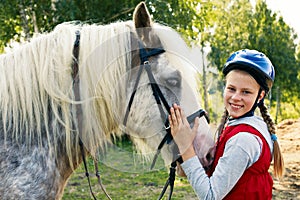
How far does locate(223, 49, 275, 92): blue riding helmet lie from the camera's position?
1.77 meters

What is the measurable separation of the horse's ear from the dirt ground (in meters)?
4.48

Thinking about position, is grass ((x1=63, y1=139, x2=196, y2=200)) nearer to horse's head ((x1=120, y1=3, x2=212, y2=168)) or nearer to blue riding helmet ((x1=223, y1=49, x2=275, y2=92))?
horse's head ((x1=120, y1=3, x2=212, y2=168))

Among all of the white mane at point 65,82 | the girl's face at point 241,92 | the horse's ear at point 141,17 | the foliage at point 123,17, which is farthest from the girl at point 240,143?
the foliage at point 123,17

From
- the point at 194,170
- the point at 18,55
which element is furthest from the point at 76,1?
the point at 194,170

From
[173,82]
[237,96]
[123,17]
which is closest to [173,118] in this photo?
[173,82]

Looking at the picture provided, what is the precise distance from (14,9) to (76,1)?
187cm

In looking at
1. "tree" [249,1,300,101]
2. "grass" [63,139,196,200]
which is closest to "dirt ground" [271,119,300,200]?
"grass" [63,139,196,200]

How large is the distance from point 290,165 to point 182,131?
260 inches

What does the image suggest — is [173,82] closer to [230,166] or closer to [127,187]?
[230,166]

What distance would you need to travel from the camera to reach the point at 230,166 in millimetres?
1681

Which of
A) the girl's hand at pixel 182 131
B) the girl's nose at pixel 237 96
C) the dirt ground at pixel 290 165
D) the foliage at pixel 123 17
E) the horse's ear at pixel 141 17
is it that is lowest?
the dirt ground at pixel 290 165

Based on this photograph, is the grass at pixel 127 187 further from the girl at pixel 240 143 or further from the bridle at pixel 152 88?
the girl at pixel 240 143

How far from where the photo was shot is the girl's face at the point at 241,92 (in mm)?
1783

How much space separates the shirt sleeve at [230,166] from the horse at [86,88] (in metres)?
Answer: 0.33
